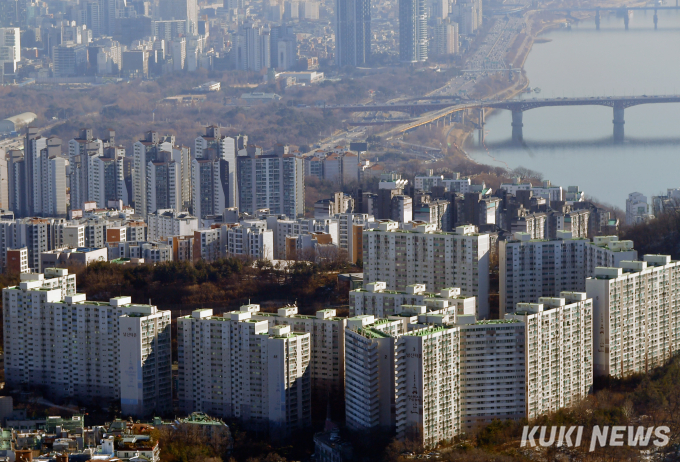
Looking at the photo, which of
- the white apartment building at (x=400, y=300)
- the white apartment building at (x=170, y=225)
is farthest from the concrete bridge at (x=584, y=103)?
the white apartment building at (x=400, y=300)

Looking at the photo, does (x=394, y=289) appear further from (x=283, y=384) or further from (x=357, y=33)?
(x=357, y=33)

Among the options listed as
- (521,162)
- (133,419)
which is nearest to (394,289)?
(133,419)

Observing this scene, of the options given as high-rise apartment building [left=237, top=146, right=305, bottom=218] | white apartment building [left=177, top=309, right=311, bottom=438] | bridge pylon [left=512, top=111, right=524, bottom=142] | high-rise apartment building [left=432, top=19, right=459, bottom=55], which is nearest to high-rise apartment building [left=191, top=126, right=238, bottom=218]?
high-rise apartment building [left=237, top=146, right=305, bottom=218]

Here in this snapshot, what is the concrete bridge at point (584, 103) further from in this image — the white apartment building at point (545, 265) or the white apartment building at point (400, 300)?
the white apartment building at point (400, 300)

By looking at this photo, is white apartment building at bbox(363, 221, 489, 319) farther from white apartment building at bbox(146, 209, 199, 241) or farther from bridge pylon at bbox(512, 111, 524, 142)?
bridge pylon at bbox(512, 111, 524, 142)

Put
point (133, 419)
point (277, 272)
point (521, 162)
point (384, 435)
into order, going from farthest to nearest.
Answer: point (521, 162), point (277, 272), point (133, 419), point (384, 435)
